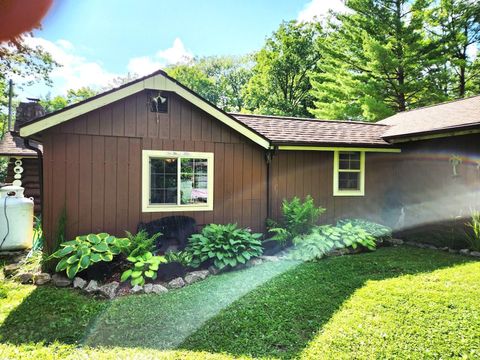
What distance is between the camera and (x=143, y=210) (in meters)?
6.23

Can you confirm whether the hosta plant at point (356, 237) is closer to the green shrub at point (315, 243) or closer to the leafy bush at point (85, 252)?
the green shrub at point (315, 243)

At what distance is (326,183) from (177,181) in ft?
12.9

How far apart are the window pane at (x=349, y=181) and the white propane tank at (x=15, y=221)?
7785mm

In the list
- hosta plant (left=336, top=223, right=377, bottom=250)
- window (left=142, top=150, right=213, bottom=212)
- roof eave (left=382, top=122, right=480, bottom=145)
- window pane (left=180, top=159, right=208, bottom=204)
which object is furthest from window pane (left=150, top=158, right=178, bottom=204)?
roof eave (left=382, top=122, right=480, bottom=145)

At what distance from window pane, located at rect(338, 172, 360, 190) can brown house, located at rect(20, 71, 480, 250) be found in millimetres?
30

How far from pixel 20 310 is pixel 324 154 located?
6976 millimetres

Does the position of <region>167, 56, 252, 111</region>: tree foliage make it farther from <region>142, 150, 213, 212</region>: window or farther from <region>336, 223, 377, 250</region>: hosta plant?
<region>336, 223, 377, 250</region>: hosta plant

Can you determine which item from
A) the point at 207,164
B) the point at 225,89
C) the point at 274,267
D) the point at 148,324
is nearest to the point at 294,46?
the point at 225,89

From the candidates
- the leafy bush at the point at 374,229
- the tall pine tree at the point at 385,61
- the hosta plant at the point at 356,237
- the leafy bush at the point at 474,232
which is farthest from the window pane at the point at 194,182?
the tall pine tree at the point at 385,61

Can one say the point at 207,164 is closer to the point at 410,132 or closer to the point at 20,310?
the point at 20,310

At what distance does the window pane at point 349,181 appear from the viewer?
8531 mm

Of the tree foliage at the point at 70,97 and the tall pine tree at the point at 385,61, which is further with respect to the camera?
the tree foliage at the point at 70,97

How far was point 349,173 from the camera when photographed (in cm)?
862

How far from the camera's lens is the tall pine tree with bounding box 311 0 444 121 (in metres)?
16.1
